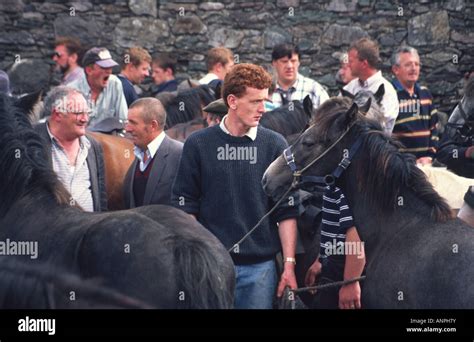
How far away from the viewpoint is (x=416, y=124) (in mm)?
10305

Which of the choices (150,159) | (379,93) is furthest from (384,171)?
(150,159)

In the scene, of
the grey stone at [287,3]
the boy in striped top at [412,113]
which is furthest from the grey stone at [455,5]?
the boy in striped top at [412,113]

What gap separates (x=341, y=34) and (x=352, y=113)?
31.1 feet

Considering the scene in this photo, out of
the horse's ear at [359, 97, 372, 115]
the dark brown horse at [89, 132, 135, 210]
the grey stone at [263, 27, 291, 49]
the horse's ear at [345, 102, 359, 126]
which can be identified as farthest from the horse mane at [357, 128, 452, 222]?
the grey stone at [263, 27, 291, 49]

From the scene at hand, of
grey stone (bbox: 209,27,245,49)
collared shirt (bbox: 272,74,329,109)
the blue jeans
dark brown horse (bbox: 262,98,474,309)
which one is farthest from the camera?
grey stone (bbox: 209,27,245,49)

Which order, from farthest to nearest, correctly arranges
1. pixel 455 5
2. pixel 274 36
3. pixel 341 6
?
pixel 274 36, pixel 341 6, pixel 455 5

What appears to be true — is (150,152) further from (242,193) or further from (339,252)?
(339,252)

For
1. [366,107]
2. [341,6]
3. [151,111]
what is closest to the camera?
[366,107]

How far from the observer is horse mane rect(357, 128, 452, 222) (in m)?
6.39

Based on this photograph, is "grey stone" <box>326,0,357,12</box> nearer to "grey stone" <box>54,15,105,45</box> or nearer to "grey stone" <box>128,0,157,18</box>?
"grey stone" <box>128,0,157,18</box>

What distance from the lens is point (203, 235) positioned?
5.83 meters

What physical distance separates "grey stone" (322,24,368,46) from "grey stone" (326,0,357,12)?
0.83 ft
